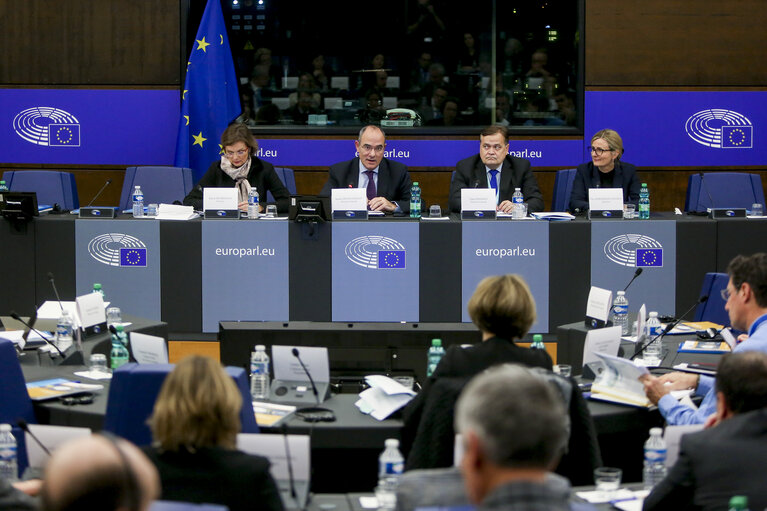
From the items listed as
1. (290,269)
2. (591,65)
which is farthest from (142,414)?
(591,65)

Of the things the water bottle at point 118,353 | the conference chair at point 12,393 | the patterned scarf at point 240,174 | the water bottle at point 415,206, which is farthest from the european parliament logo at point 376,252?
the conference chair at point 12,393

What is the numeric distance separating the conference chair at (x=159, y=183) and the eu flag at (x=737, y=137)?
4.62 meters

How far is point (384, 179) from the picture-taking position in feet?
23.6

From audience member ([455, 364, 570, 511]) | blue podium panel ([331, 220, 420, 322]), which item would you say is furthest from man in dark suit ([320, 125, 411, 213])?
audience member ([455, 364, 570, 511])

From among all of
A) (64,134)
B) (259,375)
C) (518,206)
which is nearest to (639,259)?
(518,206)

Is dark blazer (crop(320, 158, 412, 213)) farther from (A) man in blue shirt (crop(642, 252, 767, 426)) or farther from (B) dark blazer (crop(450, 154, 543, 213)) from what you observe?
(A) man in blue shirt (crop(642, 252, 767, 426))

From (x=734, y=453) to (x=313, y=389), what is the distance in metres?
1.65

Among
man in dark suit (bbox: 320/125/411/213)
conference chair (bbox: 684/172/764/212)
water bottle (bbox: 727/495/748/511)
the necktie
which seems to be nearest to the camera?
water bottle (bbox: 727/495/748/511)

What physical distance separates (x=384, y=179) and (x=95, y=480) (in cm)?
572

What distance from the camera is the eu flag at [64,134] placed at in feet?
29.6

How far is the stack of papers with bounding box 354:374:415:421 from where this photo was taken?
3586mm

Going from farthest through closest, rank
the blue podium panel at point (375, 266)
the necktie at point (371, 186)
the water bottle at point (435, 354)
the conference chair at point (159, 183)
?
the conference chair at point (159, 183)
the necktie at point (371, 186)
the blue podium panel at point (375, 266)
the water bottle at point (435, 354)

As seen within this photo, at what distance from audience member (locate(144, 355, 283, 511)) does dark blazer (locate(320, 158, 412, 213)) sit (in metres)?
4.70

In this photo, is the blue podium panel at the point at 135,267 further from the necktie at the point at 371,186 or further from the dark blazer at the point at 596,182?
the dark blazer at the point at 596,182
